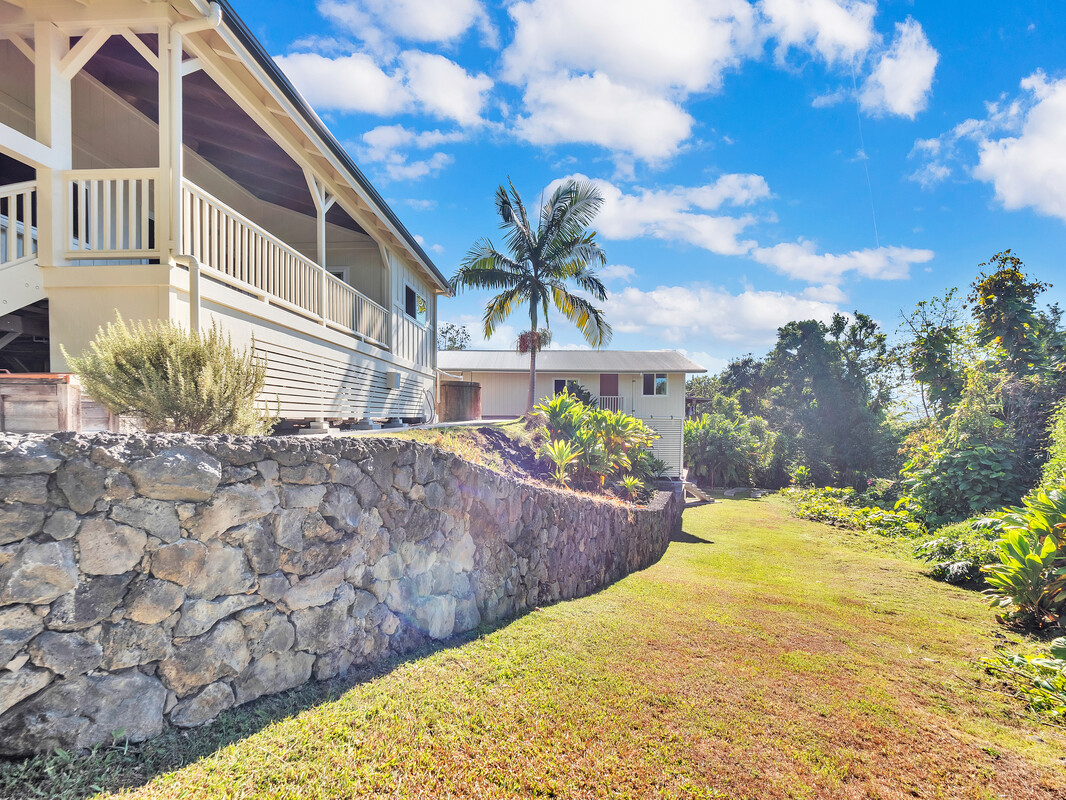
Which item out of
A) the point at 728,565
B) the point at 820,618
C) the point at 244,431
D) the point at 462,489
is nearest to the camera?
the point at 244,431

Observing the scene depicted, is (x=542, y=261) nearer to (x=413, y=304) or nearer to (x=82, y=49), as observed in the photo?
(x=413, y=304)

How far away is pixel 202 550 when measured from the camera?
2.53 meters

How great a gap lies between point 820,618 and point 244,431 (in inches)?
241

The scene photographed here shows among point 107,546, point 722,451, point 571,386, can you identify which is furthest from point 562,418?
point 722,451

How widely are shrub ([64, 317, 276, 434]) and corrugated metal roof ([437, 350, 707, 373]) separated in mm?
17252

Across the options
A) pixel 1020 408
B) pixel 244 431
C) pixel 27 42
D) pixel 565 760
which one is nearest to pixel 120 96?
pixel 27 42

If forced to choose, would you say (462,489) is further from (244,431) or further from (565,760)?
(565,760)

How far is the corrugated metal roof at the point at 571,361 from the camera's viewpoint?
20.6 m

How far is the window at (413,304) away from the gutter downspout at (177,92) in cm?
692

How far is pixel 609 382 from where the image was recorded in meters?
21.4

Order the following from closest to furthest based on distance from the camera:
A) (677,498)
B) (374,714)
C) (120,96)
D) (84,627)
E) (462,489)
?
(84,627) < (374,714) < (462,489) < (120,96) < (677,498)

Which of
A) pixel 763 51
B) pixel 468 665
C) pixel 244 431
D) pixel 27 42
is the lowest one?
pixel 468 665

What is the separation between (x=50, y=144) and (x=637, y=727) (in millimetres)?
6812

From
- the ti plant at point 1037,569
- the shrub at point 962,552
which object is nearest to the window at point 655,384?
the shrub at point 962,552
